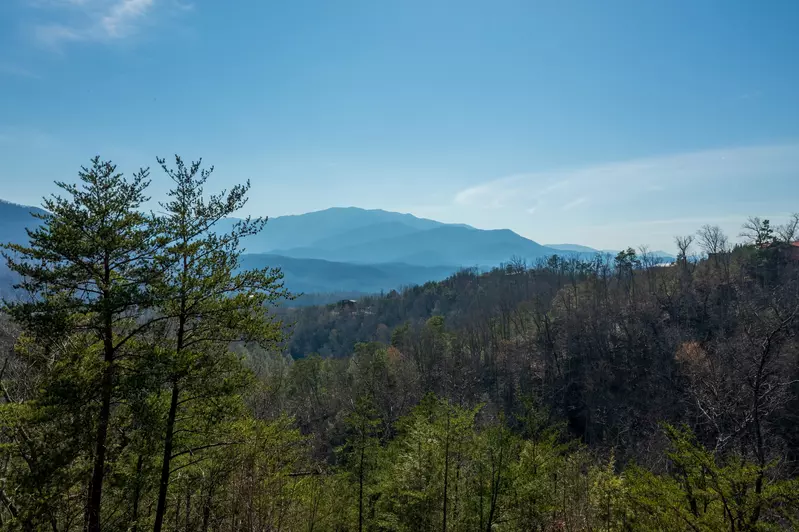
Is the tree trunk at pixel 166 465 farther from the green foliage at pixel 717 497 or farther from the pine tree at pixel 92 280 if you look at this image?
the green foliage at pixel 717 497

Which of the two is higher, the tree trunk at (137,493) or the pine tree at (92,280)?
the pine tree at (92,280)

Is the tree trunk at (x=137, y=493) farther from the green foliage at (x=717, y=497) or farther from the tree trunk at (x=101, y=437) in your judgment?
the green foliage at (x=717, y=497)

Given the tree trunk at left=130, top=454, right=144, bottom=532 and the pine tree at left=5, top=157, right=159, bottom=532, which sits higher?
the pine tree at left=5, top=157, right=159, bottom=532

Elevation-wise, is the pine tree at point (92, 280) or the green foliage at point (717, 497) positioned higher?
the pine tree at point (92, 280)

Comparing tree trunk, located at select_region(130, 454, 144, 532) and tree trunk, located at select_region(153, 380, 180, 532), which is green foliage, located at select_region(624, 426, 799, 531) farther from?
tree trunk, located at select_region(130, 454, 144, 532)

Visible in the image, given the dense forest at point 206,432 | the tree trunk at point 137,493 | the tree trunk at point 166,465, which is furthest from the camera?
the tree trunk at point 166,465

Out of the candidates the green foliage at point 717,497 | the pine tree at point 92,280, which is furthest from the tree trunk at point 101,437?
the green foliage at point 717,497

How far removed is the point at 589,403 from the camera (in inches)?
1922

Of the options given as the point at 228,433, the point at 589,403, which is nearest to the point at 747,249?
the point at 589,403

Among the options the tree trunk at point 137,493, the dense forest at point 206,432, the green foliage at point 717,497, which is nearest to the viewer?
the green foliage at point 717,497

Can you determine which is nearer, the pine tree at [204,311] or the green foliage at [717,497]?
the green foliage at [717,497]

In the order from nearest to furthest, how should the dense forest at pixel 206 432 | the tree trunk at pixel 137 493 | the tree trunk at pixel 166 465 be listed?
1. the dense forest at pixel 206 432
2. the tree trunk at pixel 137 493
3. the tree trunk at pixel 166 465

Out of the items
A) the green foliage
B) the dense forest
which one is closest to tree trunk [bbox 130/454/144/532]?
the dense forest

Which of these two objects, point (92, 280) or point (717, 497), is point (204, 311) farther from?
point (717, 497)
